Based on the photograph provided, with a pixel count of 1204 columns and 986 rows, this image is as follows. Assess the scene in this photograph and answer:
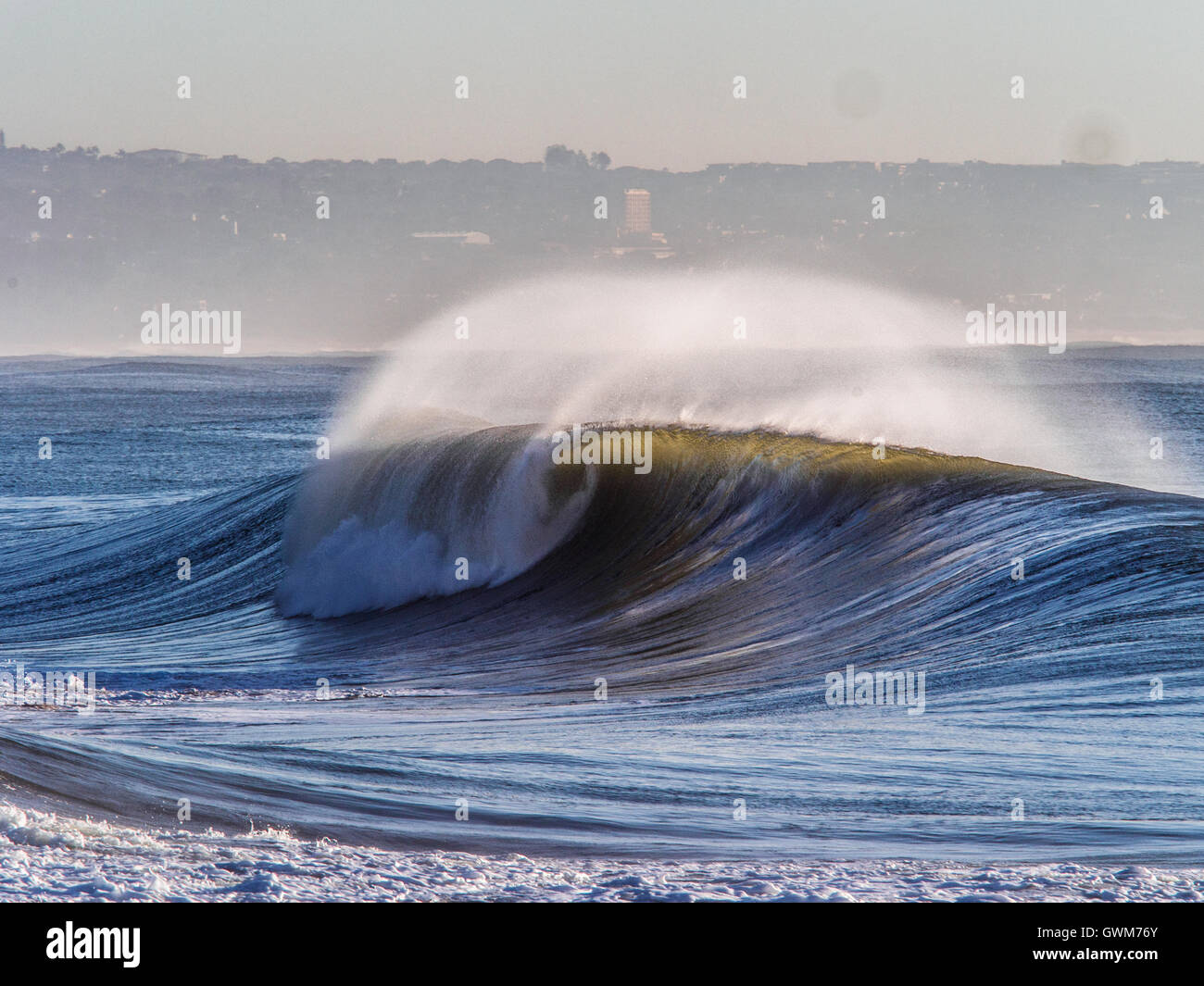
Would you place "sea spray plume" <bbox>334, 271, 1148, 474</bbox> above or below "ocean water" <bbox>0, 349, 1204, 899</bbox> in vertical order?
above

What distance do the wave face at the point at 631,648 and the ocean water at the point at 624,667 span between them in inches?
1.5

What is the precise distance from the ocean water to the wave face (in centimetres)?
4

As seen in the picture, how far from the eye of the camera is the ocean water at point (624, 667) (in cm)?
467

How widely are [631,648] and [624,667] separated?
80 centimetres

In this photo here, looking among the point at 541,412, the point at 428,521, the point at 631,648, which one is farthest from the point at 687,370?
the point at 631,648

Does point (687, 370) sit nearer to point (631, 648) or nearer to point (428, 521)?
point (428, 521)

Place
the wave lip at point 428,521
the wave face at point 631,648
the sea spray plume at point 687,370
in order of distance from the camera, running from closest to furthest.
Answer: the wave face at point 631,648 → the wave lip at point 428,521 → the sea spray plume at point 687,370

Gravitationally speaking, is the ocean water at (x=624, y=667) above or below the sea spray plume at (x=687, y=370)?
below

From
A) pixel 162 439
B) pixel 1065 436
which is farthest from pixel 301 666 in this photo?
pixel 162 439

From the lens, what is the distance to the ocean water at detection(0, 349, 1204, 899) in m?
4.67

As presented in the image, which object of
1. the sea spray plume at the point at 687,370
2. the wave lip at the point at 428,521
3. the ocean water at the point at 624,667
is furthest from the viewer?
the sea spray plume at the point at 687,370

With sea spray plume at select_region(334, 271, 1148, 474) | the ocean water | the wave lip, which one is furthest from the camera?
sea spray plume at select_region(334, 271, 1148, 474)
